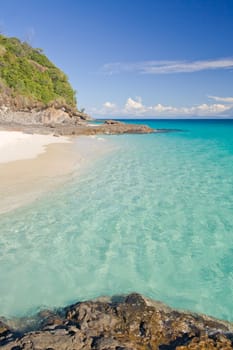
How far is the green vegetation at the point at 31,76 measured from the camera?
46.1 m

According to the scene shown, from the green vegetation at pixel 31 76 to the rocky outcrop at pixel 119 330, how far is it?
43433 millimetres

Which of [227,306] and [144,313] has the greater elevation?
[144,313]

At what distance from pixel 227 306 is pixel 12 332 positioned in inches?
136

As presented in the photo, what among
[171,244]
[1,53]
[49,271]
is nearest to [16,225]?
[49,271]

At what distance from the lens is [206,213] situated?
30.9ft

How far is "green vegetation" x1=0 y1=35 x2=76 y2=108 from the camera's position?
4609cm

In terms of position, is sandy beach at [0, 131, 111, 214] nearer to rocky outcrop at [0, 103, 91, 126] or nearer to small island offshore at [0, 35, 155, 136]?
small island offshore at [0, 35, 155, 136]

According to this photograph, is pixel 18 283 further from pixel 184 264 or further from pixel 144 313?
pixel 184 264

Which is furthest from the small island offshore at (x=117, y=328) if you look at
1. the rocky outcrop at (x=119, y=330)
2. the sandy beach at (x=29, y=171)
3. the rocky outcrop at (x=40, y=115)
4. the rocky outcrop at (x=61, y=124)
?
the rocky outcrop at (x=40, y=115)

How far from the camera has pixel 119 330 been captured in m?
3.88

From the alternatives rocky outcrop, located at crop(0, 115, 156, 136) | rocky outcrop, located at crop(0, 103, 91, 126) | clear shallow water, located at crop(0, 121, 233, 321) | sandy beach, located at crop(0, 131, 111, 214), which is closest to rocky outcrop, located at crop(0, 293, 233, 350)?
clear shallow water, located at crop(0, 121, 233, 321)

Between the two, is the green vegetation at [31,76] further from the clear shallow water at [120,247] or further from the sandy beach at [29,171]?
the clear shallow water at [120,247]

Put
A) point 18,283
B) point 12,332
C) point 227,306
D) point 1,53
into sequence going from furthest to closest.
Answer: point 1,53 → point 18,283 → point 227,306 → point 12,332

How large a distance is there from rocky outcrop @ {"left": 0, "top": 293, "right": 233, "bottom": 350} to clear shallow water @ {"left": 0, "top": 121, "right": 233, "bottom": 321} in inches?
29.5
